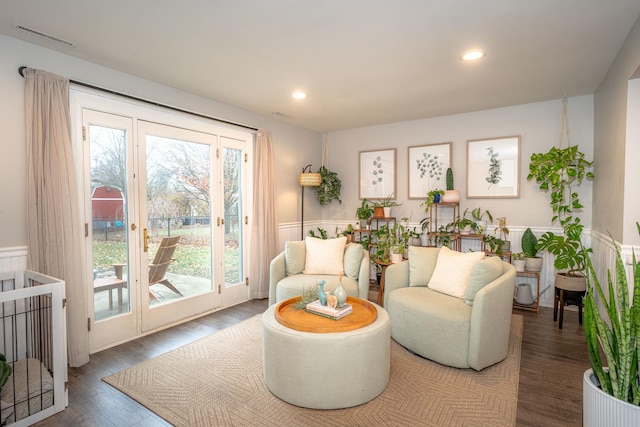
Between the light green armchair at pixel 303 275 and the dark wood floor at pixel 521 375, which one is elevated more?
the light green armchair at pixel 303 275

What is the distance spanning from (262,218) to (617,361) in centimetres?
374

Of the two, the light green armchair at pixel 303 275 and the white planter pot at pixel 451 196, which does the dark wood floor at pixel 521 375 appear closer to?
the light green armchair at pixel 303 275

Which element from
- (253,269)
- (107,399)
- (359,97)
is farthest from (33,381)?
(359,97)

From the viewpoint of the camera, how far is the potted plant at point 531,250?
4012 millimetres

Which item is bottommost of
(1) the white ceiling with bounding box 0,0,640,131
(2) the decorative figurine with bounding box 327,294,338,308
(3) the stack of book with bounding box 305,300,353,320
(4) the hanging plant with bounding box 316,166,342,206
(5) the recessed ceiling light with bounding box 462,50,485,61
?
(3) the stack of book with bounding box 305,300,353,320

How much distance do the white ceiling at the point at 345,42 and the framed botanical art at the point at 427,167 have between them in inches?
43.3

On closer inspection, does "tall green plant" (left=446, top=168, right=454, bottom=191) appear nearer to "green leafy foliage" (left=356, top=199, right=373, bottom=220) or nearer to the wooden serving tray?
"green leafy foliage" (left=356, top=199, right=373, bottom=220)

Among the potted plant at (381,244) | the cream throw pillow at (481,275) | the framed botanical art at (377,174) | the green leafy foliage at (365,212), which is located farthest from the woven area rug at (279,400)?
the framed botanical art at (377,174)

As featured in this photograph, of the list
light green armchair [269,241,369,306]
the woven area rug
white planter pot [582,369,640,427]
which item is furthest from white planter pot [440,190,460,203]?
white planter pot [582,369,640,427]

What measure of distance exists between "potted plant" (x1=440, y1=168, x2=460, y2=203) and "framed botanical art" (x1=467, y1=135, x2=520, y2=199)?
280 mm

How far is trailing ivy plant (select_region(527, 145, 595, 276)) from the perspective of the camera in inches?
146

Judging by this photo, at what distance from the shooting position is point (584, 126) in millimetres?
3971

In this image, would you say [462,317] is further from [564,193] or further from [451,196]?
[564,193]

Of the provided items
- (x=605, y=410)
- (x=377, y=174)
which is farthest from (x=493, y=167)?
(x=605, y=410)
